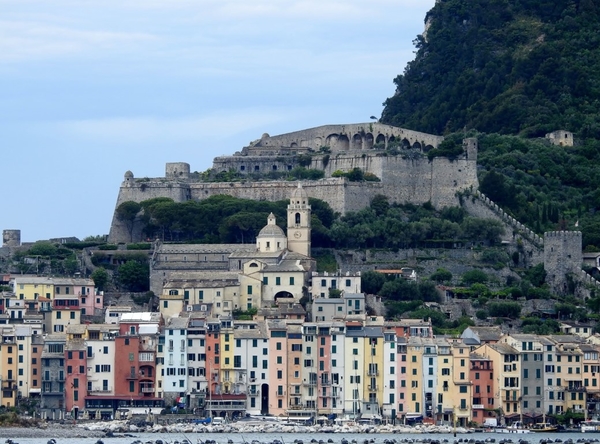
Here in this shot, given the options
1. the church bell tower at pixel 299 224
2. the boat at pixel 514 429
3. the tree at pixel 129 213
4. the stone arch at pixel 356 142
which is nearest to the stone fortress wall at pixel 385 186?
the tree at pixel 129 213

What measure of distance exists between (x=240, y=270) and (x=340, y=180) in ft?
36.2

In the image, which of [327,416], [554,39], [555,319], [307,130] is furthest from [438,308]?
[554,39]

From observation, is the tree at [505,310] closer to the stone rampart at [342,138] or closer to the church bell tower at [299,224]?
the church bell tower at [299,224]

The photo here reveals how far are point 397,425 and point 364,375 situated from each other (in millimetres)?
3097

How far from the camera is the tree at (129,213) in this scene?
117488 mm

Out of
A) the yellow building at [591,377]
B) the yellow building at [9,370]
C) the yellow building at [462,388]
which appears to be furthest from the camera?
the yellow building at [591,377]

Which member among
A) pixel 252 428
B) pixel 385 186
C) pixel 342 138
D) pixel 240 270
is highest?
pixel 342 138

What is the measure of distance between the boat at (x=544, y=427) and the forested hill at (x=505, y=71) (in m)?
38.2

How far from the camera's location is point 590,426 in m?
94.8

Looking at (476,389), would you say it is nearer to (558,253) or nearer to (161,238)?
(558,253)

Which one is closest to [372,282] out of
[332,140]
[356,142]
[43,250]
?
[43,250]

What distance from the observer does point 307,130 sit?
130 metres

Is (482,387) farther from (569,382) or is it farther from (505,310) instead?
(505,310)

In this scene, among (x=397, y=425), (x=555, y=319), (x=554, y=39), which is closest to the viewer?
(x=397, y=425)
